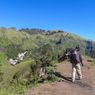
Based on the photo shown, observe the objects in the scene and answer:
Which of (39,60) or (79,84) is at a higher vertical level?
(39,60)

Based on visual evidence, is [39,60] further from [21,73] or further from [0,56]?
[0,56]

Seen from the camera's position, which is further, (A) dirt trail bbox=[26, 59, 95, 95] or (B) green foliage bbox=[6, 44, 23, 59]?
(B) green foliage bbox=[6, 44, 23, 59]

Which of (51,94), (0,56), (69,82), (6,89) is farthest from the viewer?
(0,56)

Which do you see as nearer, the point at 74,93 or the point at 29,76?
the point at 74,93

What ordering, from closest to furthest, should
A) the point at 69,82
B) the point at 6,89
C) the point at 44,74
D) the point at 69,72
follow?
the point at 6,89 < the point at 69,82 < the point at 44,74 < the point at 69,72

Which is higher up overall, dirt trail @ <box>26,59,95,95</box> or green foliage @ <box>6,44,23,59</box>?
green foliage @ <box>6,44,23,59</box>

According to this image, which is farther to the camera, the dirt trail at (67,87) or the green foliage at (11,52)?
the green foliage at (11,52)

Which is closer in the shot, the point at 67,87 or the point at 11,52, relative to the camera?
the point at 67,87

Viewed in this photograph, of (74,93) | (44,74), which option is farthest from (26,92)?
(44,74)

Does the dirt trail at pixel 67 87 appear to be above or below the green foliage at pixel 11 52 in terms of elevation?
below

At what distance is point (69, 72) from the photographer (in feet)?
65.7

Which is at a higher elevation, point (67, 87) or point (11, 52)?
point (11, 52)

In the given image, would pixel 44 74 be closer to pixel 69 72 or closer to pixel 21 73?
pixel 21 73

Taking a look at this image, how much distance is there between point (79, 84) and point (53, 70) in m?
2.55
